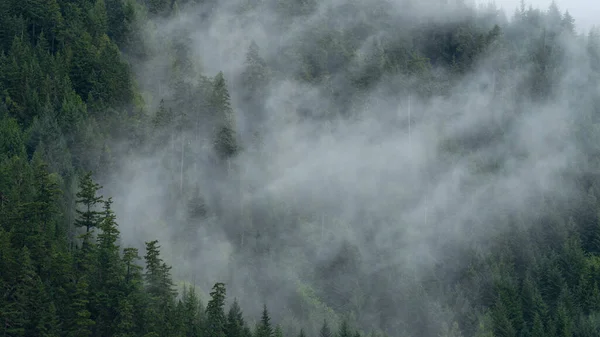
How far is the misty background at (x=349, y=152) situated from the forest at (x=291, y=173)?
1.36 ft

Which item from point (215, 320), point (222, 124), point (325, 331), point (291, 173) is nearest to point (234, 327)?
point (215, 320)

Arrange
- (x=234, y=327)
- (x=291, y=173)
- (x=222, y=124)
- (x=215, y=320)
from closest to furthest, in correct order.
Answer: (x=215, y=320)
(x=234, y=327)
(x=222, y=124)
(x=291, y=173)

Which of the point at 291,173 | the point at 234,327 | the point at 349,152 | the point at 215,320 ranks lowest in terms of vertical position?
the point at 234,327

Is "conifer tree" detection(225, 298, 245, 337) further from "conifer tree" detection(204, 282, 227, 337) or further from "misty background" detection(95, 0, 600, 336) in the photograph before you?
"misty background" detection(95, 0, 600, 336)

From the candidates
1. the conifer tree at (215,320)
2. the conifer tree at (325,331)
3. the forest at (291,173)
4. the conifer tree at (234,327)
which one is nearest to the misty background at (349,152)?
the forest at (291,173)

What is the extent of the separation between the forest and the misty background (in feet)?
1.36

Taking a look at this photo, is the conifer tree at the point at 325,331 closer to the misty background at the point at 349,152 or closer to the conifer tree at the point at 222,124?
the misty background at the point at 349,152

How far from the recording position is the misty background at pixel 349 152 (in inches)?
5034

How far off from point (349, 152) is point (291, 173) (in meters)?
15.5

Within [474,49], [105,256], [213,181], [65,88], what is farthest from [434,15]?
[105,256]

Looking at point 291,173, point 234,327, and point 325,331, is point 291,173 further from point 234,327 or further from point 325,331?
point 234,327

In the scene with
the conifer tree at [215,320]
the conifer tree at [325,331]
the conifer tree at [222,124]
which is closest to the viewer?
the conifer tree at [215,320]

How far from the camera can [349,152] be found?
15638 cm

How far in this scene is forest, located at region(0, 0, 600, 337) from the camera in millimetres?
97438
